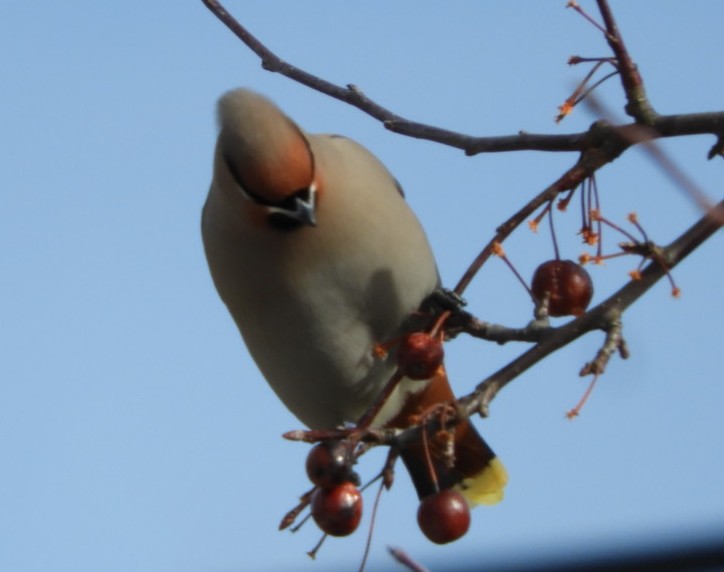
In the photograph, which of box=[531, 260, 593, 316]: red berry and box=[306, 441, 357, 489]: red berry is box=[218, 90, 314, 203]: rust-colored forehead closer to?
box=[531, 260, 593, 316]: red berry

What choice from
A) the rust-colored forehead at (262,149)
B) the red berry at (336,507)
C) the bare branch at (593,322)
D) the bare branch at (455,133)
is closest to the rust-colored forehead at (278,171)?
the rust-colored forehead at (262,149)

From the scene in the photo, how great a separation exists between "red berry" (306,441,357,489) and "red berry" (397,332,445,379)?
0.22 meters

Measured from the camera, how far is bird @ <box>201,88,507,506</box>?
2688mm

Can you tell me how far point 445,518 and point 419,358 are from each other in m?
0.31

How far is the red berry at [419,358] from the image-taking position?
6.77 feet

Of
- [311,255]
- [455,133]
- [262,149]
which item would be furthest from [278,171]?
[455,133]

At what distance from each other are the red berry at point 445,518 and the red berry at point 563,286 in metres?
0.41

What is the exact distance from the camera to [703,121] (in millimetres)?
1845

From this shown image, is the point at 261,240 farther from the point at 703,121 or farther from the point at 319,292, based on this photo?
the point at 703,121

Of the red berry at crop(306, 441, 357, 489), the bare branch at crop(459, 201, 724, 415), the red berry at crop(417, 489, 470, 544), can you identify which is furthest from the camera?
the red berry at crop(417, 489, 470, 544)

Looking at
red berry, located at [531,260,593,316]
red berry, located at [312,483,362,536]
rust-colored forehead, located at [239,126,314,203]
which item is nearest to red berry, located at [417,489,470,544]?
red berry, located at [312,483,362,536]

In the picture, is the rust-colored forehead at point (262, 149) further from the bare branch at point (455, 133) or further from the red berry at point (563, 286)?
the red berry at point (563, 286)

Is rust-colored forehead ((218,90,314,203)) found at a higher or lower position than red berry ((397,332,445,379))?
higher

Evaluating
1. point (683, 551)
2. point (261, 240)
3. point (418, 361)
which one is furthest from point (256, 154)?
point (683, 551)
